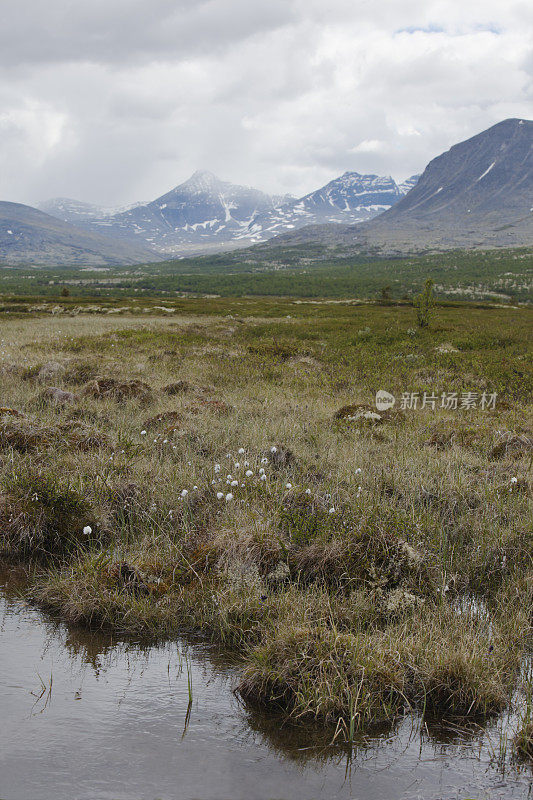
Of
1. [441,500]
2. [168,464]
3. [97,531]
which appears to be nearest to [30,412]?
[168,464]

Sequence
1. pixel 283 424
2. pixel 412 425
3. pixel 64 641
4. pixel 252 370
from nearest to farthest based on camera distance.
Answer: pixel 64 641, pixel 283 424, pixel 412 425, pixel 252 370

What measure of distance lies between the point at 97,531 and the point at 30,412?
17.9ft

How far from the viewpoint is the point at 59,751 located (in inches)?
124

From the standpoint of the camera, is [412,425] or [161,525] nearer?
[161,525]

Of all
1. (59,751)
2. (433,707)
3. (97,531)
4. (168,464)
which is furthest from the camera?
(168,464)

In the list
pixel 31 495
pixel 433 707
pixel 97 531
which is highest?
pixel 31 495

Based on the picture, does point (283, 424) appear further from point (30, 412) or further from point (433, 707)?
point (433, 707)
